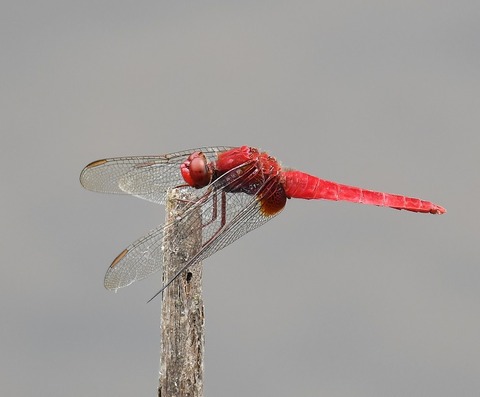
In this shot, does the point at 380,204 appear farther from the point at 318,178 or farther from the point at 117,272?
the point at 117,272

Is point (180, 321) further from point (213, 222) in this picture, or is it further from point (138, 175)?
point (138, 175)

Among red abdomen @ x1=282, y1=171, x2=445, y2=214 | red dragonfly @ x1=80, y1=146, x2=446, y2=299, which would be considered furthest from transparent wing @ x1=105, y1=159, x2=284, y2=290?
red abdomen @ x1=282, y1=171, x2=445, y2=214

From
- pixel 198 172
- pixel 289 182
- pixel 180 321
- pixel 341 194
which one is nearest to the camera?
pixel 180 321

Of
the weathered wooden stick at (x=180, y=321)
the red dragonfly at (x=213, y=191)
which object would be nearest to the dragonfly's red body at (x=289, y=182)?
the red dragonfly at (x=213, y=191)

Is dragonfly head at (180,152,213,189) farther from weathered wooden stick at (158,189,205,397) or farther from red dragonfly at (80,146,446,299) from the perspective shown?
weathered wooden stick at (158,189,205,397)

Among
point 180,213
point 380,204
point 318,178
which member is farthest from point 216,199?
point 380,204

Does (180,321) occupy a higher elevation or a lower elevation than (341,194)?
lower

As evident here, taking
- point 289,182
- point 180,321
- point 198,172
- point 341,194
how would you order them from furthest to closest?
point 341,194 → point 289,182 → point 198,172 → point 180,321

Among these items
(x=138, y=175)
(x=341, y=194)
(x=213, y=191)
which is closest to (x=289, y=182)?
(x=341, y=194)
